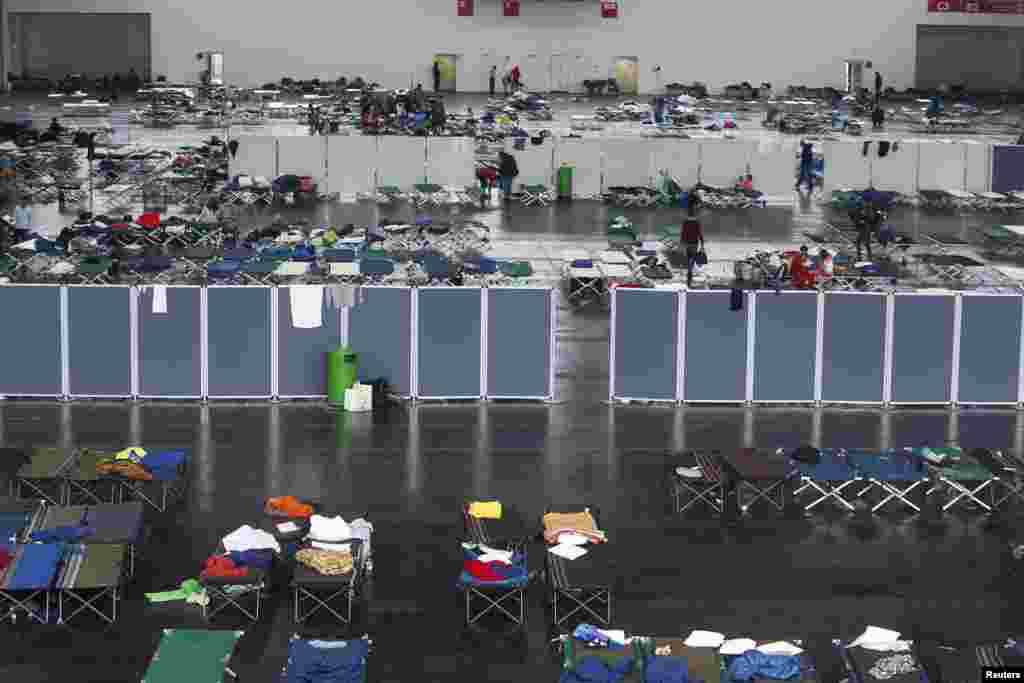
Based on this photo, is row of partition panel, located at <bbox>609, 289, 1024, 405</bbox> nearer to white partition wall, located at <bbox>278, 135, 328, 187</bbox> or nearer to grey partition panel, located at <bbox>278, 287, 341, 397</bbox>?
grey partition panel, located at <bbox>278, 287, 341, 397</bbox>

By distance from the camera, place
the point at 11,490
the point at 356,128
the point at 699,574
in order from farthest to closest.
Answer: the point at 356,128, the point at 11,490, the point at 699,574

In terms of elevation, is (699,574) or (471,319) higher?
(471,319)

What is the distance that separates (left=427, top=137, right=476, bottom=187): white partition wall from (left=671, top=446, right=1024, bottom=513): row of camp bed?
2594 cm

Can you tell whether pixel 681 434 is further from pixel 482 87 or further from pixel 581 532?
pixel 482 87

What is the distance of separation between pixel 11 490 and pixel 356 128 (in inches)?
1457

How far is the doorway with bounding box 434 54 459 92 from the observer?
74.1m

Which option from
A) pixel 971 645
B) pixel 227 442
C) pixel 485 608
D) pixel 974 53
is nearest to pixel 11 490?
pixel 227 442

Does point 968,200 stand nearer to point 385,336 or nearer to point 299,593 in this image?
point 385,336

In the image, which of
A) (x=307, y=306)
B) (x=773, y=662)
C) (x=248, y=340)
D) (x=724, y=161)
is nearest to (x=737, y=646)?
(x=773, y=662)

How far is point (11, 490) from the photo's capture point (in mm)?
19484

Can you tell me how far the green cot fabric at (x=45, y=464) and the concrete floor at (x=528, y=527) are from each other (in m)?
1.47

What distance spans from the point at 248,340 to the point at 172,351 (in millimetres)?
1126

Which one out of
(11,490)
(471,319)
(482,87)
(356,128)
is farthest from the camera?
(482,87)

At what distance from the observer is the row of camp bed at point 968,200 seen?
144 ft
